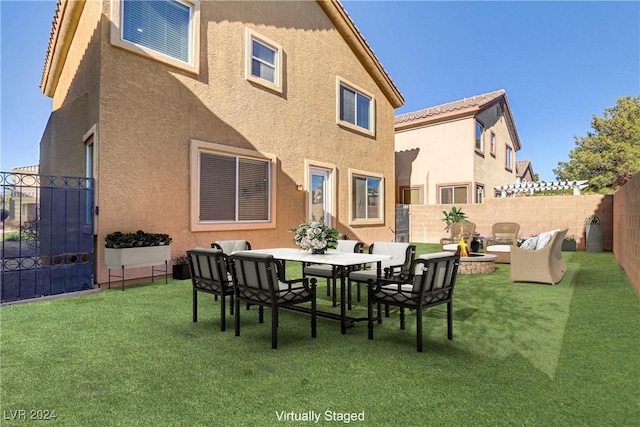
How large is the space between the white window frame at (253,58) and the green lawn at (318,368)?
6182 millimetres

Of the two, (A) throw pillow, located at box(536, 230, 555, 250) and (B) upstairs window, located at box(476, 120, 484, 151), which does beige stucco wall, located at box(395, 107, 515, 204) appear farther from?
(A) throw pillow, located at box(536, 230, 555, 250)

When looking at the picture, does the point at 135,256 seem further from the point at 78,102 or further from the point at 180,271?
the point at 78,102

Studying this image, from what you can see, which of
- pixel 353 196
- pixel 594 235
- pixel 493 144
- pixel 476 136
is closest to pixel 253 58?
pixel 353 196

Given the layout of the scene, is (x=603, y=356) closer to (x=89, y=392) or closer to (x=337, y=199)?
(x=89, y=392)

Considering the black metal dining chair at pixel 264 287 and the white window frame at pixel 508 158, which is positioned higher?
the white window frame at pixel 508 158

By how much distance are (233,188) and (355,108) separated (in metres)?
6.41

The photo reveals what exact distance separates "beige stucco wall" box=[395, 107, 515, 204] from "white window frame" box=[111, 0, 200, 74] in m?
13.2

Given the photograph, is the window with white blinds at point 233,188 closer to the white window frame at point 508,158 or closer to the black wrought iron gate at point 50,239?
the black wrought iron gate at point 50,239

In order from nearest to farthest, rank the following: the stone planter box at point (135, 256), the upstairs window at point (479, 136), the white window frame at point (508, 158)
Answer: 1. the stone planter box at point (135, 256)
2. the upstairs window at point (479, 136)
3. the white window frame at point (508, 158)

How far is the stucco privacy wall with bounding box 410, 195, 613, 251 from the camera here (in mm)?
13164

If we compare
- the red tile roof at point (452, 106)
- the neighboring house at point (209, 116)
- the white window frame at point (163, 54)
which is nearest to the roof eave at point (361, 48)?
the neighboring house at point (209, 116)

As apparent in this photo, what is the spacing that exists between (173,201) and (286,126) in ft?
13.2

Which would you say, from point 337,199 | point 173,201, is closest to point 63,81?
point 173,201

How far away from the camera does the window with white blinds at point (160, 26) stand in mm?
7094
